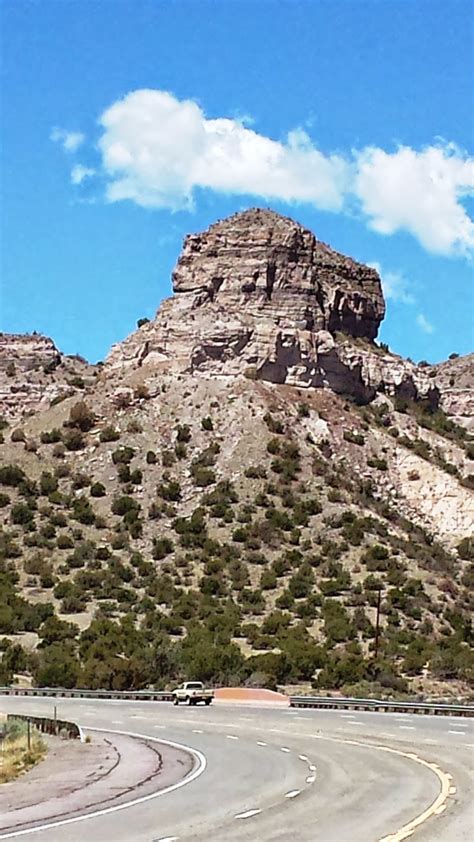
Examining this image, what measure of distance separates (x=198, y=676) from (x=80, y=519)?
2874cm

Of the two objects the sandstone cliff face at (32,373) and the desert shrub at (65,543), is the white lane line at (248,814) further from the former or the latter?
the sandstone cliff face at (32,373)

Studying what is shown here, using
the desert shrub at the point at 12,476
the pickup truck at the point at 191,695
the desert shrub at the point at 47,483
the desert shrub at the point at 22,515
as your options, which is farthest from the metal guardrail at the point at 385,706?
the desert shrub at the point at 12,476

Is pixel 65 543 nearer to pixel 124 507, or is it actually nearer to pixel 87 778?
pixel 124 507

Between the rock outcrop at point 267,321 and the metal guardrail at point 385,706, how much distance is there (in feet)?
158

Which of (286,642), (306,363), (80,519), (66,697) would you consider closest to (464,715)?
(66,697)

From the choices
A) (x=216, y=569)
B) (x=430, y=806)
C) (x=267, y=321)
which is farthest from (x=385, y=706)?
(x=267, y=321)

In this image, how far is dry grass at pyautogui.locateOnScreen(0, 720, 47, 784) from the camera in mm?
25059

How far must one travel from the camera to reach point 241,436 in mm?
91188

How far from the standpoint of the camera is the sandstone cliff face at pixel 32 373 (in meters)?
115

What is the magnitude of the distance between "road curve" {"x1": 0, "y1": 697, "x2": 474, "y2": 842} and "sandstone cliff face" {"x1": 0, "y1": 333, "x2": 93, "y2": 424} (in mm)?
76788

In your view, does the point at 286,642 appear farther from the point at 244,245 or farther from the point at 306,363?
the point at 244,245

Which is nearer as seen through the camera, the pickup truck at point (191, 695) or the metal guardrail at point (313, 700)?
the metal guardrail at point (313, 700)

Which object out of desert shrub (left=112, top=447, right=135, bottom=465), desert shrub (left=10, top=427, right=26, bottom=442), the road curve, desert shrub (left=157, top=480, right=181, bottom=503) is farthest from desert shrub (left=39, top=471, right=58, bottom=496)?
the road curve

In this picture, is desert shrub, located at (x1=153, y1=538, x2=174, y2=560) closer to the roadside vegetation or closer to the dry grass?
the roadside vegetation
